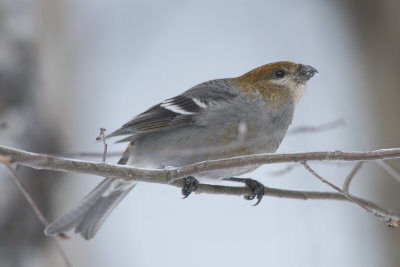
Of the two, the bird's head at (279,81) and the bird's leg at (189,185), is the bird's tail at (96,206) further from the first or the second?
the bird's head at (279,81)

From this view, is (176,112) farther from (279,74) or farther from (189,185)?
(279,74)

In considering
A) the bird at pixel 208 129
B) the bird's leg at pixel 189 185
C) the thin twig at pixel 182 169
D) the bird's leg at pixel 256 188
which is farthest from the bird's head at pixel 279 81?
the thin twig at pixel 182 169

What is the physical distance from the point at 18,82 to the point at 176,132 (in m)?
1.89

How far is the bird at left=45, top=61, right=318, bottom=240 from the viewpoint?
3455mm

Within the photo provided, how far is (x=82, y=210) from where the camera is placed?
3752 millimetres

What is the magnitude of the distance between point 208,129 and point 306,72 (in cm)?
94

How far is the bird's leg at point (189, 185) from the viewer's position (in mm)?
3232

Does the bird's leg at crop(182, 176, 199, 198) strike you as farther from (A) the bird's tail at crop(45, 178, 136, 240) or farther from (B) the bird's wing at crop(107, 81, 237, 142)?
(A) the bird's tail at crop(45, 178, 136, 240)

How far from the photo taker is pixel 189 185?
3238 millimetres

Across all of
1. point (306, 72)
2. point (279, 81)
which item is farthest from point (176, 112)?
point (306, 72)

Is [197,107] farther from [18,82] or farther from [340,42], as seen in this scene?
[340,42]

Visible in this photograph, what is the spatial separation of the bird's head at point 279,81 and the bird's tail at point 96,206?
1.04m

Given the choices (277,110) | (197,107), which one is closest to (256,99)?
(277,110)

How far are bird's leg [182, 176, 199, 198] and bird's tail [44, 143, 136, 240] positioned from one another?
2.14ft
